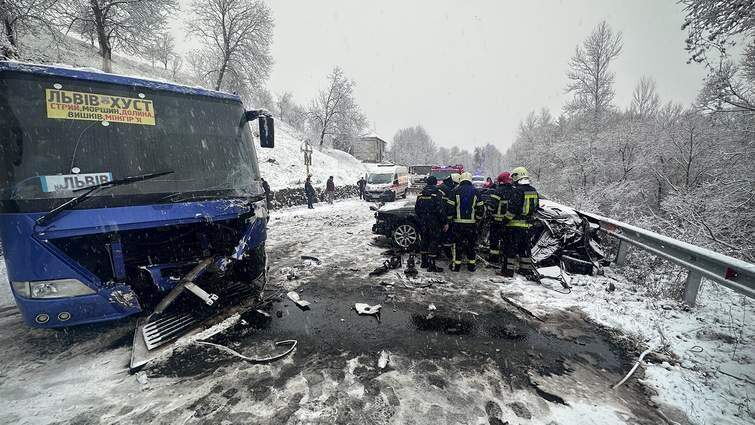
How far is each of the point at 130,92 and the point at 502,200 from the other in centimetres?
632

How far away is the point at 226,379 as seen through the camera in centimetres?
291

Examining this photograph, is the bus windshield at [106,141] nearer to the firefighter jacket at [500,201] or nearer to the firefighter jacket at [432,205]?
the firefighter jacket at [432,205]

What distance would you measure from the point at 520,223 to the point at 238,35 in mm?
30397

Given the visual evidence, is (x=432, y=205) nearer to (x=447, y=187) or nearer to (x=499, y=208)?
(x=447, y=187)

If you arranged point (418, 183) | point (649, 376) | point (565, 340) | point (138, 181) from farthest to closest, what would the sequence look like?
point (418, 183) < point (565, 340) < point (138, 181) < point (649, 376)

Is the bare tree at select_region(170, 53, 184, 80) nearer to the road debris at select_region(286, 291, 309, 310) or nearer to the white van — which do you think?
the white van

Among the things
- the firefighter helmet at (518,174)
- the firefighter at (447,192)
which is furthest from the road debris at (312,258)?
the firefighter helmet at (518,174)

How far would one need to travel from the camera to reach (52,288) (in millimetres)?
2912

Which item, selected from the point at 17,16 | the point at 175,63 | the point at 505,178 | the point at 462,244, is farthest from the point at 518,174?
the point at 175,63

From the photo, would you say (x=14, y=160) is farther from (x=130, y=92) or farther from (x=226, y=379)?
(x=226, y=379)

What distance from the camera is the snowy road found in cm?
254

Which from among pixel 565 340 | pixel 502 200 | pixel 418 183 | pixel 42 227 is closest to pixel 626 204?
pixel 418 183

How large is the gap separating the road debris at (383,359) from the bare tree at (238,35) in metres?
29.0

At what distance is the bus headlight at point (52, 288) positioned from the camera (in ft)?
9.42
